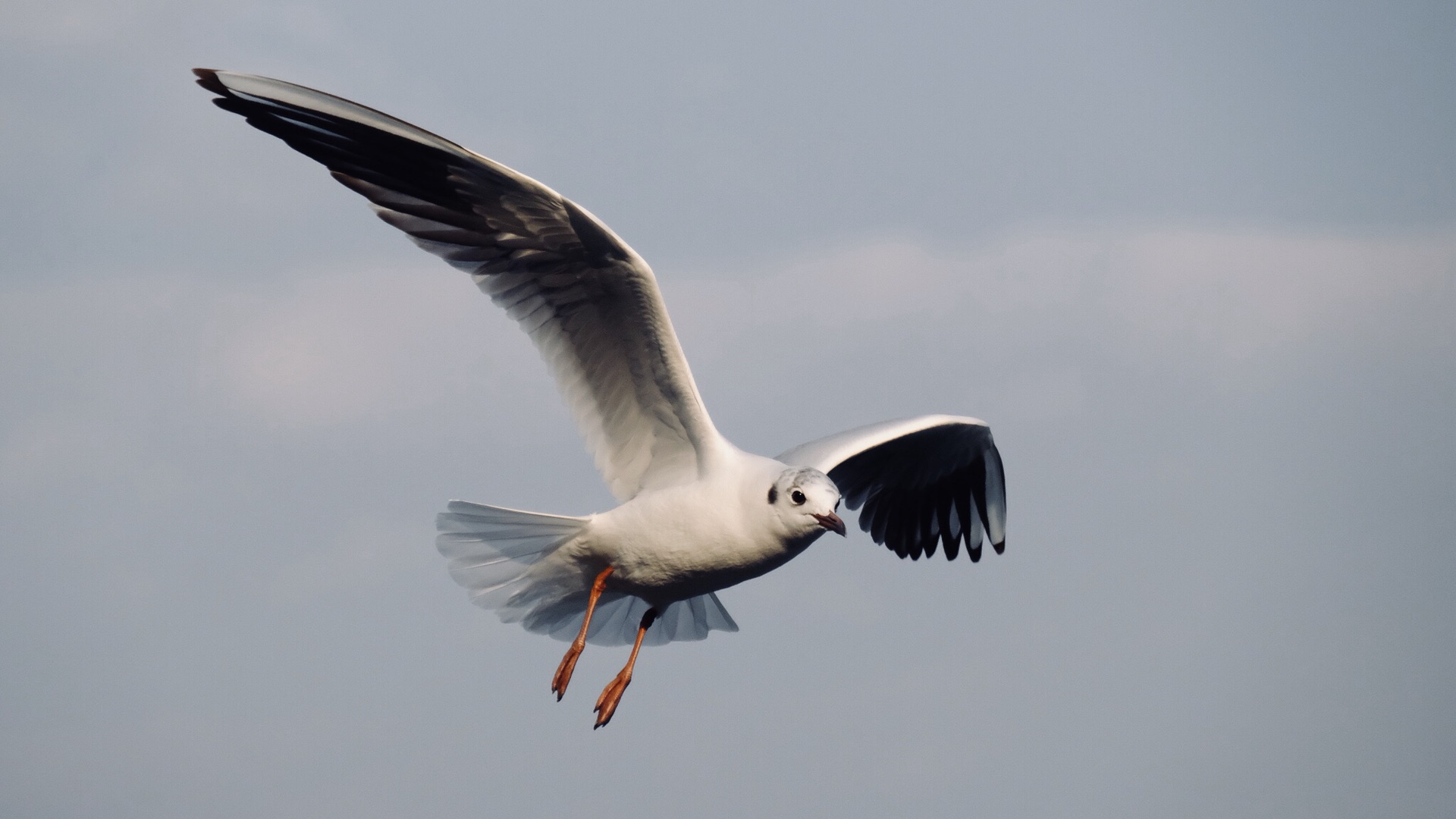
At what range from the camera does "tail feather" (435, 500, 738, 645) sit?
7.21 metres

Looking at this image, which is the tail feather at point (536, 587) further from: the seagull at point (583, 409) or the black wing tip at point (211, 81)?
the black wing tip at point (211, 81)

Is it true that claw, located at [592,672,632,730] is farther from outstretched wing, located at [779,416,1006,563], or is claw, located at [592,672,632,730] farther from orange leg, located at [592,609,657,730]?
outstretched wing, located at [779,416,1006,563]

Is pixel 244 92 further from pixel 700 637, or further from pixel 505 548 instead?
pixel 700 637

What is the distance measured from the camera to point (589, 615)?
707cm

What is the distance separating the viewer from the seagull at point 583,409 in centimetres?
647

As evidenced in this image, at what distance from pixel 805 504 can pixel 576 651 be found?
1.39 m

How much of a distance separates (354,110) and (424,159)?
0.39 metres

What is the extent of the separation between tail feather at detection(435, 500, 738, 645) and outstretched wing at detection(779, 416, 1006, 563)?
1.35 meters

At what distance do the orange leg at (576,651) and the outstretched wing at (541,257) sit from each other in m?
0.49

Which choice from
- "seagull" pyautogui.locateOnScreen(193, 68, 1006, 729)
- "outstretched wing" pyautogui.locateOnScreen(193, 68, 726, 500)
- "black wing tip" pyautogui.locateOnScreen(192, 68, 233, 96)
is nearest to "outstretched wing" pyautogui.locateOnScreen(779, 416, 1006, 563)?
"seagull" pyautogui.locateOnScreen(193, 68, 1006, 729)

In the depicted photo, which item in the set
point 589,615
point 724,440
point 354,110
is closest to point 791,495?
point 724,440

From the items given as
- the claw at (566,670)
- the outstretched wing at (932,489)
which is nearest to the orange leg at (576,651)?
the claw at (566,670)

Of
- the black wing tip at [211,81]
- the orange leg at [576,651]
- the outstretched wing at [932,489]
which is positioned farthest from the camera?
the outstretched wing at [932,489]

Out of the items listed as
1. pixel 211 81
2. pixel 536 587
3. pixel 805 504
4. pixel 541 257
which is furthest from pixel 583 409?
pixel 211 81
